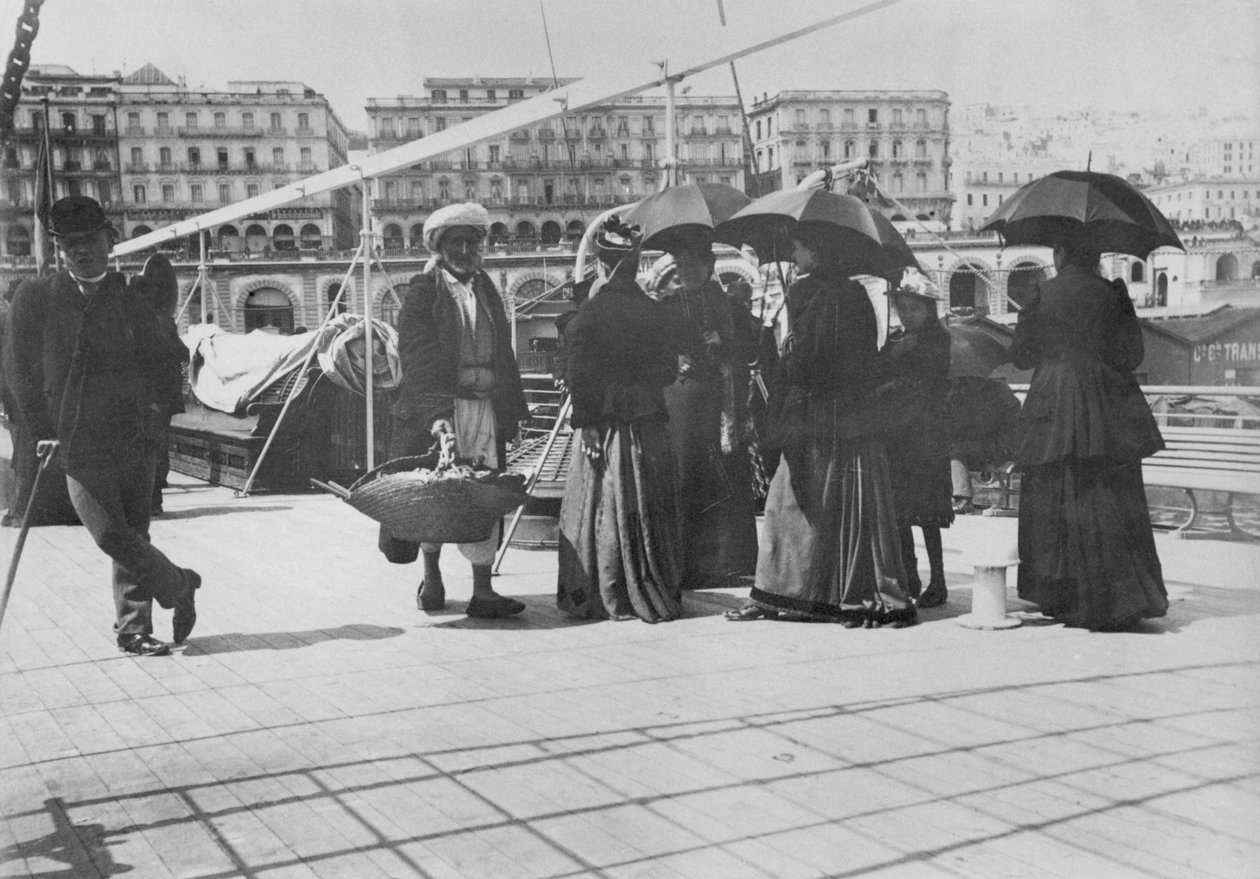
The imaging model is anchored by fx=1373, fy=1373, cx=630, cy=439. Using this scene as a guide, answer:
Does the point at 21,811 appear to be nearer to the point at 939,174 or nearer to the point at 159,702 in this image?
the point at 159,702

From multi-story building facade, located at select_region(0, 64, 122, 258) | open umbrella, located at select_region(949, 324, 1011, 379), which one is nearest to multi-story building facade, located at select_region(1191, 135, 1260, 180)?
open umbrella, located at select_region(949, 324, 1011, 379)

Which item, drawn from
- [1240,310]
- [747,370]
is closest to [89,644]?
[747,370]

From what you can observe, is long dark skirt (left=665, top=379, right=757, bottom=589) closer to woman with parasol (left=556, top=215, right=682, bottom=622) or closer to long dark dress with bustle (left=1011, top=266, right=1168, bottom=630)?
woman with parasol (left=556, top=215, right=682, bottom=622)

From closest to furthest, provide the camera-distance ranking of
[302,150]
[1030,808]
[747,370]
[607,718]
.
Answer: [1030,808], [607,718], [302,150], [747,370]


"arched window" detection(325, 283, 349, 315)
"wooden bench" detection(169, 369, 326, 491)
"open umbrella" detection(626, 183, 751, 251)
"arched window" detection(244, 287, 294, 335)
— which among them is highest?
"open umbrella" detection(626, 183, 751, 251)

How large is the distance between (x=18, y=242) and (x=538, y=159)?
2.60 m

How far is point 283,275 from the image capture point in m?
6.18

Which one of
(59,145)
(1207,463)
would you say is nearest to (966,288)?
(1207,463)

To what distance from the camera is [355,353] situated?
789 centimetres

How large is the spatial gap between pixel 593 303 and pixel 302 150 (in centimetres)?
144

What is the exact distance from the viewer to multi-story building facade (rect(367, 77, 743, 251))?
235 inches

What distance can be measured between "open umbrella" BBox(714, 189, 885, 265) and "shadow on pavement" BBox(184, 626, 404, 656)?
2525 millimetres

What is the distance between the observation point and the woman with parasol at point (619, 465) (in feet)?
20.5

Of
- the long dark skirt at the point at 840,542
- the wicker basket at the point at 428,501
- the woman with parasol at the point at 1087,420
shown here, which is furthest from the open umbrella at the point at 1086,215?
the wicker basket at the point at 428,501
